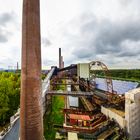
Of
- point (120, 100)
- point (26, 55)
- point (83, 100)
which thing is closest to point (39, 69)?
point (26, 55)

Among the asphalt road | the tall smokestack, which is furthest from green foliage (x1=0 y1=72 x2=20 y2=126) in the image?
the tall smokestack

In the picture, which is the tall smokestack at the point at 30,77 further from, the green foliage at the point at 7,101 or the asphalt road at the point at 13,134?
the green foliage at the point at 7,101

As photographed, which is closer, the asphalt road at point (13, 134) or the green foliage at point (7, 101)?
the asphalt road at point (13, 134)

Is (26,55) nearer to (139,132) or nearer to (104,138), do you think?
(104,138)

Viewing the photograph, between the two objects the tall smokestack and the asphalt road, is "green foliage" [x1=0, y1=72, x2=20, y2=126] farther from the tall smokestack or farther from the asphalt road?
the tall smokestack

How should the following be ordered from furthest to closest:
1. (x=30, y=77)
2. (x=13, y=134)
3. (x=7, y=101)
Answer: (x=7, y=101) → (x=13, y=134) → (x=30, y=77)

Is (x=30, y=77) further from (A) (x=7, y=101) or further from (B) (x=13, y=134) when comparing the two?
(A) (x=7, y=101)

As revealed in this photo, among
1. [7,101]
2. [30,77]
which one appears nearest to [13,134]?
[7,101]

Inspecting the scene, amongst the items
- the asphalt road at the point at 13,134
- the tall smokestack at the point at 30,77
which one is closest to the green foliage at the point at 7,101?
the asphalt road at the point at 13,134
